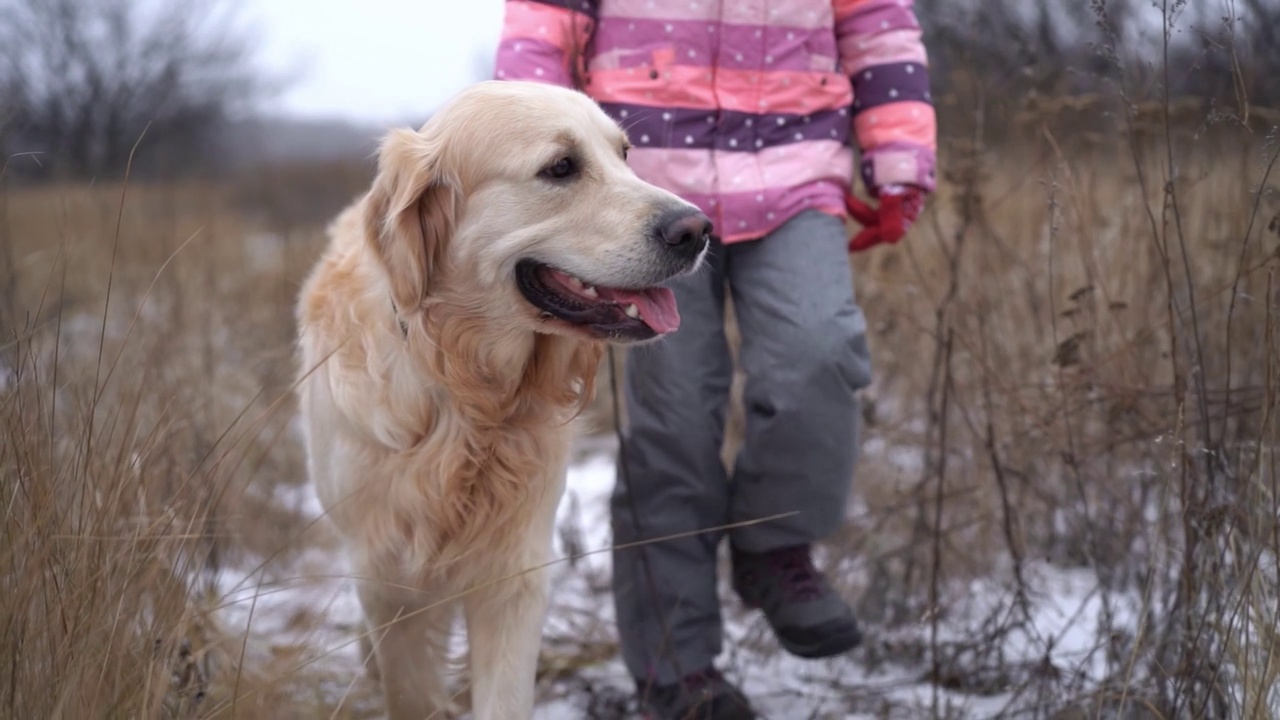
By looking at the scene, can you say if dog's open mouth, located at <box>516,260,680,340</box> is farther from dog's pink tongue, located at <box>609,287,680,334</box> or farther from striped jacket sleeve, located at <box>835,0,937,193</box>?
striped jacket sleeve, located at <box>835,0,937,193</box>

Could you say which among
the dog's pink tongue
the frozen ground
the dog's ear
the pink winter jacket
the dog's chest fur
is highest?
the pink winter jacket

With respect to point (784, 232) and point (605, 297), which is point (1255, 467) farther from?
point (605, 297)

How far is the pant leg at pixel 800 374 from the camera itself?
98.4 inches

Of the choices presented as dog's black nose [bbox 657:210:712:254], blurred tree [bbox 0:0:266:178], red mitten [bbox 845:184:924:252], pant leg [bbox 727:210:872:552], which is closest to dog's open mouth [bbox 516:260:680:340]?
dog's black nose [bbox 657:210:712:254]

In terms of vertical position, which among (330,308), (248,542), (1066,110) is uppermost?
(1066,110)

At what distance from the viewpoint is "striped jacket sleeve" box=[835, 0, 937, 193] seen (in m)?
2.61

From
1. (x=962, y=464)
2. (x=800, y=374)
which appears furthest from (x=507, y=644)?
(x=962, y=464)

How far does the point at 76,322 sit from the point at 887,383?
504cm

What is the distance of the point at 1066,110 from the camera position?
3850mm

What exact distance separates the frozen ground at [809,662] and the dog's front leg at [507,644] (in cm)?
34

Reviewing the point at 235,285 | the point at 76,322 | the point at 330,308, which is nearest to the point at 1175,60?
the point at 330,308

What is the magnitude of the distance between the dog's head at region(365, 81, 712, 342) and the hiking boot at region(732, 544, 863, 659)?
0.80 metres

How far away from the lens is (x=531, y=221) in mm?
2232

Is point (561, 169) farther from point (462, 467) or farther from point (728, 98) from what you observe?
point (462, 467)
